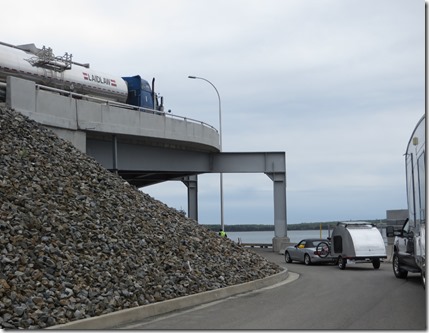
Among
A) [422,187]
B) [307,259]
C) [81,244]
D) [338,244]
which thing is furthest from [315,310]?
[307,259]

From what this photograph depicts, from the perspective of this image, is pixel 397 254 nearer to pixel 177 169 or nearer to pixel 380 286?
pixel 380 286

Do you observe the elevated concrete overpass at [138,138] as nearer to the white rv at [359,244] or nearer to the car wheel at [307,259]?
the car wheel at [307,259]

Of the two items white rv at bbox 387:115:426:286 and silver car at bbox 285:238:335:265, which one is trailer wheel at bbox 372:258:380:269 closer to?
silver car at bbox 285:238:335:265

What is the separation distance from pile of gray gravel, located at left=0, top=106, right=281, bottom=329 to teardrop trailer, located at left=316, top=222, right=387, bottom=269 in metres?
4.22

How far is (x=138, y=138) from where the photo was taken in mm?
27453

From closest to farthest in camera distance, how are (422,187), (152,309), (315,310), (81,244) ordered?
(422,187)
(152,309)
(315,310)
(81,244)

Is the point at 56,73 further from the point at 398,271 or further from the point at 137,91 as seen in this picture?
the point at 398,271

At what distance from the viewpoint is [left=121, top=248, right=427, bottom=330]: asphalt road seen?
32.4 feet

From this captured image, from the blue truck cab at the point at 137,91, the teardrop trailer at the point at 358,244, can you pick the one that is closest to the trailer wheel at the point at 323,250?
the teardrop trailer at the point at 358,244

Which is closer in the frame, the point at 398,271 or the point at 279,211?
the point at 398,271

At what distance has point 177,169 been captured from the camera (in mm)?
32250

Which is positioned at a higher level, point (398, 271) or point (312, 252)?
point (312, 252)

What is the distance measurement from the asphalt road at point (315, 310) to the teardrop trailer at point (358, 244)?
500cm

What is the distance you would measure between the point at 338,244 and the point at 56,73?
13622 mm
